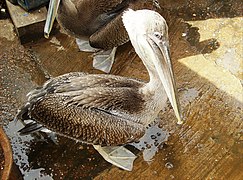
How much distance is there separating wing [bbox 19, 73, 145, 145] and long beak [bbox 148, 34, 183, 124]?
0.96 feet

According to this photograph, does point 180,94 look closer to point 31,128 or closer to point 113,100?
point 113,100

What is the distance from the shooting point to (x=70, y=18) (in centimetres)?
403

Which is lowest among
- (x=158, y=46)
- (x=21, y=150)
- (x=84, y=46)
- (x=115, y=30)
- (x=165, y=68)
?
(x=21, y=150)

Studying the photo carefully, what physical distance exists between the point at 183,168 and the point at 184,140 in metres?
0.24

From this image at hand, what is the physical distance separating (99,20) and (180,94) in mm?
915

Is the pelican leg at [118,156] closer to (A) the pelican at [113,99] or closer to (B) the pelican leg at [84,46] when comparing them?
(A) the pelican at [113,99]

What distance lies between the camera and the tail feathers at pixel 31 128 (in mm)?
Result: 3436

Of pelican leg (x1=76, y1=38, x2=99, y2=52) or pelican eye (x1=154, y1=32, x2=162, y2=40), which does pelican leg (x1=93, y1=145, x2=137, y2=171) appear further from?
pelican leg (x1=76, y1=38, x2=99, y2=52)

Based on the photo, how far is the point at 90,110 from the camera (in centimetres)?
320

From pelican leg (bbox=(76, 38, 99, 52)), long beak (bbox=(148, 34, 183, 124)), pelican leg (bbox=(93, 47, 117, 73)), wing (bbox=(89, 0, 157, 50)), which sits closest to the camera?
long beak (bbox=(148, 34, 183, 124))

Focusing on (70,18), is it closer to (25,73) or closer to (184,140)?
(25,73)

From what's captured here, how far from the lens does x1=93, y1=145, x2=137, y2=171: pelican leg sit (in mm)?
3490

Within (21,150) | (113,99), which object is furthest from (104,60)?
(21,150)

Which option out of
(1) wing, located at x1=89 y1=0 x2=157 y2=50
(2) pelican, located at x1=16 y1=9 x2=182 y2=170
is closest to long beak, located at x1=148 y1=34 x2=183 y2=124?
Result: (2) pelican, located at x1=16 y1=9 x2=182 y2=170
